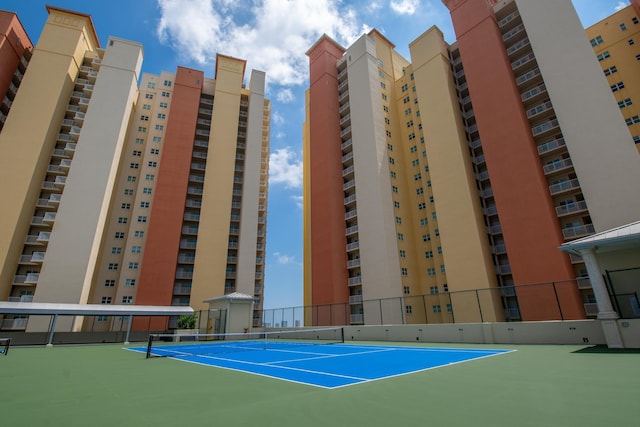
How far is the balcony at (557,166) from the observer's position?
3591 cm

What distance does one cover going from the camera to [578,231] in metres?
33.7

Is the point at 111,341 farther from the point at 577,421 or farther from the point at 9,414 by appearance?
the point at 577,421

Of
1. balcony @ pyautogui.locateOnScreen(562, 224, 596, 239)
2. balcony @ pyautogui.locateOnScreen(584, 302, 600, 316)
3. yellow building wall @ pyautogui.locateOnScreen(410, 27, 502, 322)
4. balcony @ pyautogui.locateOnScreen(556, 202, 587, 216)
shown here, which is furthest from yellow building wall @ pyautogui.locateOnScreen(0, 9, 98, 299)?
balcony @ pyautogui.locateOnScreen(556, 202, 587, 216)

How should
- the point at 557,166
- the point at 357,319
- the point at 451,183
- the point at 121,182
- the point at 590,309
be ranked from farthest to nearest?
1. the point at 121,182
2. the point at 357,319
3. the point at 451,183
4. the point at 557,166
5. the point at 590,309

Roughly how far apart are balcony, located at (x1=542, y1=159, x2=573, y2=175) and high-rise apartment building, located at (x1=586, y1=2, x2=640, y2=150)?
752 cm

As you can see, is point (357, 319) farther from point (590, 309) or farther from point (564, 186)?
Result: point (564, 186)

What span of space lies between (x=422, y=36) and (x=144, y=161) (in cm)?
5000

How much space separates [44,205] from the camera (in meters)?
46.9

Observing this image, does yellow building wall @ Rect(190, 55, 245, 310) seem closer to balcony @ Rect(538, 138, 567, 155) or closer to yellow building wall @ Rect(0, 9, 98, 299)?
yellow building wall @ Rect(0, 9, 98, 299)

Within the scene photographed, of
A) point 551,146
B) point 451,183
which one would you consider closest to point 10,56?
point 451,183

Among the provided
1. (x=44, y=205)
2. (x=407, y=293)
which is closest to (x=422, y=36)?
(x=407, y=293)

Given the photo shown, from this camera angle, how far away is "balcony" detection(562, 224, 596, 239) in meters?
33.3

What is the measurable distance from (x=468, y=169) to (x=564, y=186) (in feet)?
34.3

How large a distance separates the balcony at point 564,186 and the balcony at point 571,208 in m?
1.67
